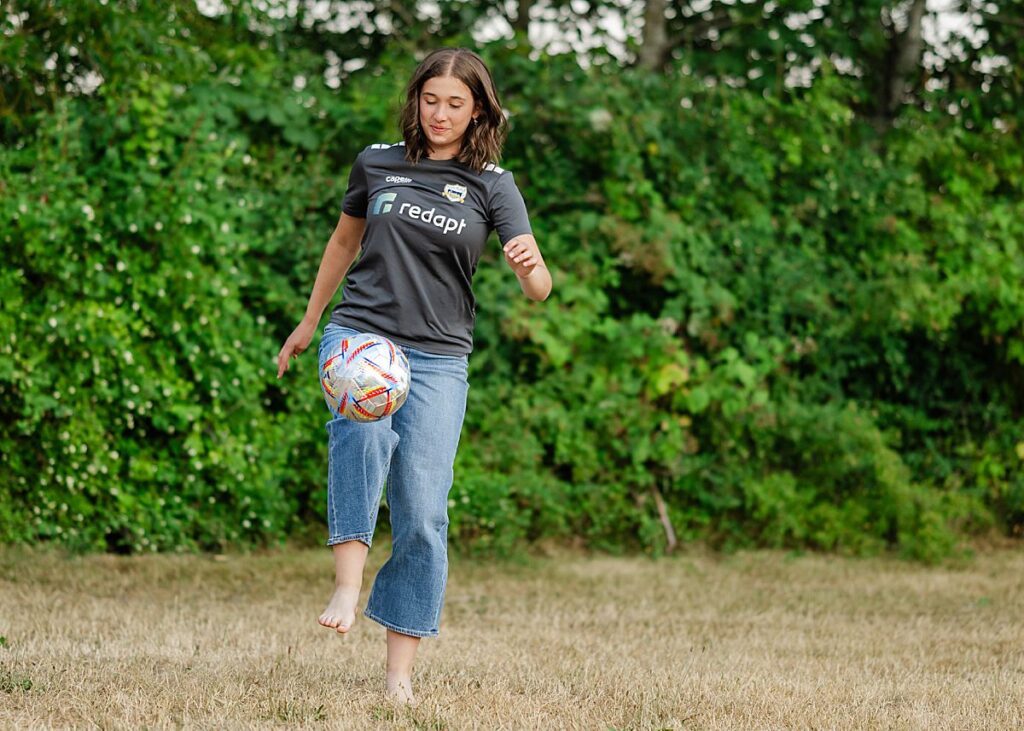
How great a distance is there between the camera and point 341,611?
3.24m

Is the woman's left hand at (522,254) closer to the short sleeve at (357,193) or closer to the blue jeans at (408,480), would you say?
the blue jeans at (408,480)

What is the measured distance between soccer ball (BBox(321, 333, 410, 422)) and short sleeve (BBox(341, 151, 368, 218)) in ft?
1.43

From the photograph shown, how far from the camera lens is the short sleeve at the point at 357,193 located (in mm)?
3537

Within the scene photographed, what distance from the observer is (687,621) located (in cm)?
570

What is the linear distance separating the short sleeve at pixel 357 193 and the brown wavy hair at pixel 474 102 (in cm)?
15

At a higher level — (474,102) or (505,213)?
(474,102)

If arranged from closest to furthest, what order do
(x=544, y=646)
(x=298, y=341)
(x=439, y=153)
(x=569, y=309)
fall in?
(x=439, y=153) → (x=298, y=341) → (x=544, y=646) → (x=569, y=309)

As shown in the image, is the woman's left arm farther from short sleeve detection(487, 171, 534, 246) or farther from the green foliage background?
the green foliage background

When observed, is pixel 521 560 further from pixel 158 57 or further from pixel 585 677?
pixel 158 57

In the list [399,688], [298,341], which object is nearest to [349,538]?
[399,688]

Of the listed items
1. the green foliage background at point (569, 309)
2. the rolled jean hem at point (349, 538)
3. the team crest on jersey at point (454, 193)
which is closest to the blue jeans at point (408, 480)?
the rolled jean hem at point (349, 538)

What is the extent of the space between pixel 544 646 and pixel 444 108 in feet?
7.77

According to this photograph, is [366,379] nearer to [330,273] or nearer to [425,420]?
[425,420]

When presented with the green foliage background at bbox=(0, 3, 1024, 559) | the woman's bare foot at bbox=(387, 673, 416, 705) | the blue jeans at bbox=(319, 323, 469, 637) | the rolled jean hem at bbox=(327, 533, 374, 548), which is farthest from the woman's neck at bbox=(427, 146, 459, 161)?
the green foliage background at bbox=(0, 3, 1024, 559)
